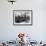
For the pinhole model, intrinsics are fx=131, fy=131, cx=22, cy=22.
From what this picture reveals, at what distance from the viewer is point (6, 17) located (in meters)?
4.72

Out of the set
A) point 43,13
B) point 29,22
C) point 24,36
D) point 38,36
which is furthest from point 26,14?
point 24,36

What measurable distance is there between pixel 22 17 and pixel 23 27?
0.36m

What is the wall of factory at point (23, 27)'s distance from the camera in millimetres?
4648

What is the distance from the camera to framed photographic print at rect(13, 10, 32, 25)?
15.3 feet

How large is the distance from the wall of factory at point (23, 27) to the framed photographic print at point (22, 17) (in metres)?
0.11

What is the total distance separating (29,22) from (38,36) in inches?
23.2

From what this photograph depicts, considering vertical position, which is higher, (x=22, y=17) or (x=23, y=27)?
(x=22, y=17)

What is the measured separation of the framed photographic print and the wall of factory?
110mm

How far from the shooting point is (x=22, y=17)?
15.4ft

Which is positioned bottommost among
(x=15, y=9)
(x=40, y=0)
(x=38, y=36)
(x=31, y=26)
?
(x=38, y=36)

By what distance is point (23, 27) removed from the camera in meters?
4.69

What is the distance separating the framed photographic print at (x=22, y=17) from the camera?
467 centimetres

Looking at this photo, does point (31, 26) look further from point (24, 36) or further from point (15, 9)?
point (24, 36)

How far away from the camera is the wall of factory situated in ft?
15.3
